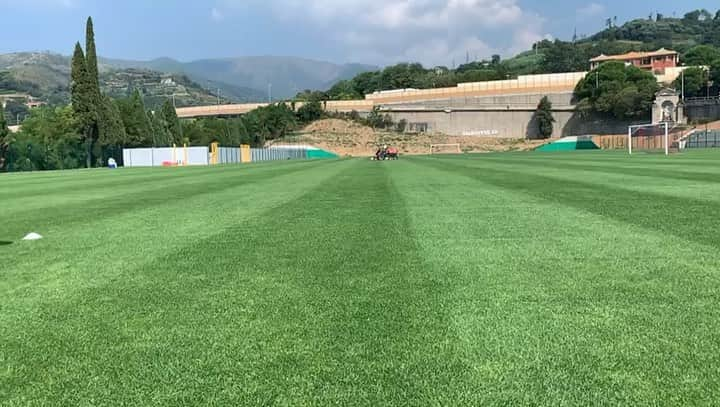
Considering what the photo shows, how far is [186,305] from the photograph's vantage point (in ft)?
16.7

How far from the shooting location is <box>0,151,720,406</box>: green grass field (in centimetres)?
340

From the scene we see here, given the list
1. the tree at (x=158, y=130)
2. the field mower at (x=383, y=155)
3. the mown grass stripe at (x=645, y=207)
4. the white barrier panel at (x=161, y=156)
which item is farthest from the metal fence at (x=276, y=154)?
the mown grass stripe at (x=645, y=207)

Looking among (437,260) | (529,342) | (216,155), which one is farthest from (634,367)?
(216,155)

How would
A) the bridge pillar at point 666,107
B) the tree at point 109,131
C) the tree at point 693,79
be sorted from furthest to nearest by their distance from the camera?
the tree at point 693,79
the bridge pillar at point 666,107
the tree at point 109,131

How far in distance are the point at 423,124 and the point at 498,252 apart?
125 metres

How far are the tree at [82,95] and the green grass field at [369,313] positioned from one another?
56.6 meters

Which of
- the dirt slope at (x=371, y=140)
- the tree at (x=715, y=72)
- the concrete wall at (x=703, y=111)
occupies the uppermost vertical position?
the tree at (x=715, y=72)

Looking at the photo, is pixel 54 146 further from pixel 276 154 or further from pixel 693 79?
pixel 693 79

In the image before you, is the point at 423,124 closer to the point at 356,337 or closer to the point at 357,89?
the point at 357,89

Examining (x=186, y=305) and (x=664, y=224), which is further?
(x=664, y=224)

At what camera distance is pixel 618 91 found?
115 m

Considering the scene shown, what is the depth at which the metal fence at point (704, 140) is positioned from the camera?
77812mm

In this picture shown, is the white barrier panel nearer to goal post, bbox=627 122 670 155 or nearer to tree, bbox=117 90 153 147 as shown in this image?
tree, bbox=117 90 153 147

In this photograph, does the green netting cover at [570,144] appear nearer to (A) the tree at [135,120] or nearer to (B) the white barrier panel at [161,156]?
(B) the white barrier panel at [161,156]
